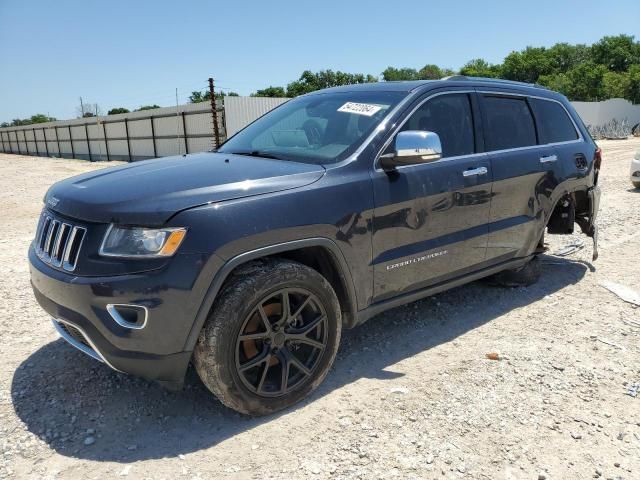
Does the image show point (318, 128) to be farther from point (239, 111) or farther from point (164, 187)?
point (239, 111)

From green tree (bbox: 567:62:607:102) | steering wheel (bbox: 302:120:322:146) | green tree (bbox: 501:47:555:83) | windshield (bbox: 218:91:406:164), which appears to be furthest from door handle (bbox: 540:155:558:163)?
green tree (bbox: 501:47:555:83)

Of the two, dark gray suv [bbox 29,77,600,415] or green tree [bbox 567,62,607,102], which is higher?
green tree [bbox 567,62,607,102]

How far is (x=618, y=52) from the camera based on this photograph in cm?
7031

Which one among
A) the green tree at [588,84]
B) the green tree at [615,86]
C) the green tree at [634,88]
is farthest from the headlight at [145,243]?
the green tree at [634,88]

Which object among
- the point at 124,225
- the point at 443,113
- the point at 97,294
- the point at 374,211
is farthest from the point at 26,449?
the point at 443,113

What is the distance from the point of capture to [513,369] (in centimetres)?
330

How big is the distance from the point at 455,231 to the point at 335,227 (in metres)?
1.14

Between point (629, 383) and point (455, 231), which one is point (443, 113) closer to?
point (455, 231)

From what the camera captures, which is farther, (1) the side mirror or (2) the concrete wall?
(2) the concrete wall

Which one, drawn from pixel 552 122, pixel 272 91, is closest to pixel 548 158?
pixel 552 122

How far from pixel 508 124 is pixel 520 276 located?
151cm

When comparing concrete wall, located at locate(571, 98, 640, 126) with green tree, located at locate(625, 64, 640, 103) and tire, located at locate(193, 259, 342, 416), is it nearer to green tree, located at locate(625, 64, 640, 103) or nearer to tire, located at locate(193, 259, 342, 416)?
green tree, located at locate(625, 64, 640, 103)

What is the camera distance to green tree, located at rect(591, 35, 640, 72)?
7050cm

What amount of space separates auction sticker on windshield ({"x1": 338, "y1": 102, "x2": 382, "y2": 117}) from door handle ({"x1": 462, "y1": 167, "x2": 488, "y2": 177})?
0.80m
